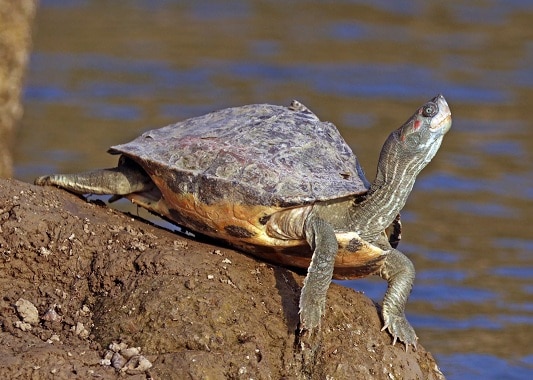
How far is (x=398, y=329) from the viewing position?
181 inches

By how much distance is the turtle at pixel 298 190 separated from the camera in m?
4.59

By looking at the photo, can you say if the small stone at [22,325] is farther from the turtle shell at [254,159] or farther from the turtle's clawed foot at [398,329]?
the turtle's clawed foot at [398,329]

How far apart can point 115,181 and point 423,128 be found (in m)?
1.44

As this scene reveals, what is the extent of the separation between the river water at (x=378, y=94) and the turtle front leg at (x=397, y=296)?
1956 mm

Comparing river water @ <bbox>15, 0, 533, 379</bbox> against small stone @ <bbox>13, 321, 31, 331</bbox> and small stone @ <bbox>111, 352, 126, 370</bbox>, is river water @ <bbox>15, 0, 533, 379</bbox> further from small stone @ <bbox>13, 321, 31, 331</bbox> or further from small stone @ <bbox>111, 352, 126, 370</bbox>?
small stone @ <bbox>13, 321, 31, 331</bbox>

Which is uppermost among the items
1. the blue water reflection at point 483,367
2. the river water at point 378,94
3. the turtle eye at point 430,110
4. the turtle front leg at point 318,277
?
the turtle eye at point 430,110

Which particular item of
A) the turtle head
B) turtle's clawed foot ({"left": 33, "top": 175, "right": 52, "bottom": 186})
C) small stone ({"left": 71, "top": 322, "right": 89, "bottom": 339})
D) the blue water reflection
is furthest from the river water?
small stone ({"left": 71, "top": 322, "right": 89, "bottom": 339})

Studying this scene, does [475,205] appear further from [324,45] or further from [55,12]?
[55,12]

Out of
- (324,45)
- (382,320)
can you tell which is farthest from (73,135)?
(382,320)

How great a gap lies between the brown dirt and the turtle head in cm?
70

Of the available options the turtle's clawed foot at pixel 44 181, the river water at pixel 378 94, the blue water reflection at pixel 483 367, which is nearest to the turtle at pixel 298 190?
the turtle's clawed foot at pixel 44 181

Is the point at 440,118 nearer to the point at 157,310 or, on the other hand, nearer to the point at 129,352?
the point at 157,310

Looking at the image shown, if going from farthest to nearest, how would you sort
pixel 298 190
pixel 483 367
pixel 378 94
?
pixel 378 94
pixel 483 367
pixel 298 190

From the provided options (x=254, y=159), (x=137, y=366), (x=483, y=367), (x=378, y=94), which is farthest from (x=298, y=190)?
(x=378, y=94)
